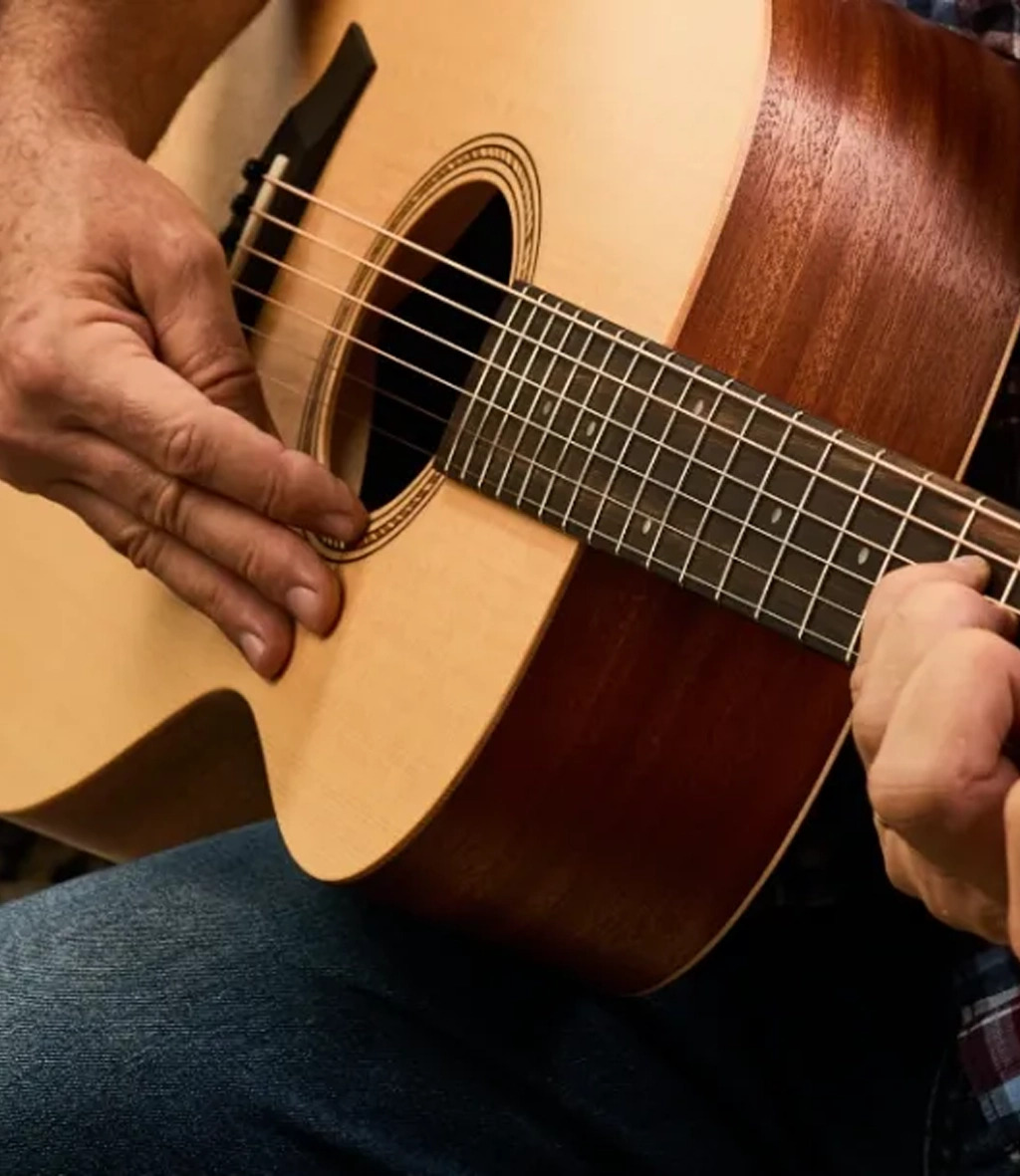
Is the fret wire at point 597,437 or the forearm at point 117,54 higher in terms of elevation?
the forearm at point 117,54

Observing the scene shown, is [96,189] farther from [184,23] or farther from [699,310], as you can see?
[699,310]

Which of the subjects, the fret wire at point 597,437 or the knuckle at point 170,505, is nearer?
the fret wire at point 597,437

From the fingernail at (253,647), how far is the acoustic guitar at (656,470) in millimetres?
19

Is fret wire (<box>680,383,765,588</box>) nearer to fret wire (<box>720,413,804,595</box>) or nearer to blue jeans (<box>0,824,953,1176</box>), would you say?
fret wire (<box>720,413,804,595</box>)

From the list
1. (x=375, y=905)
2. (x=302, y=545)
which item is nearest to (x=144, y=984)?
(x=375, y=905)

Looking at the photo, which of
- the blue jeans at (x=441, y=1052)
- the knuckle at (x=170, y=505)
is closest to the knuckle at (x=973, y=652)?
the blue jeans at (x=441, y=1052)

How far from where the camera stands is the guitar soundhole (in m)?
0.81

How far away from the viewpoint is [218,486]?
0.76 metres

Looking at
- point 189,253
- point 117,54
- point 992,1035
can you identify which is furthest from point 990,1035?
point 117,54

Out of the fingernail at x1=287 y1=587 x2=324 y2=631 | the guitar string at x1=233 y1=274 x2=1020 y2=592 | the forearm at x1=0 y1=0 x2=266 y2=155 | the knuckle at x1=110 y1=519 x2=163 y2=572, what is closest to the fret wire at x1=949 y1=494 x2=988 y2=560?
the guitar string at x1=233 y1=274 x2=1020 y2=592

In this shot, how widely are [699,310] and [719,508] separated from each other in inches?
3.7

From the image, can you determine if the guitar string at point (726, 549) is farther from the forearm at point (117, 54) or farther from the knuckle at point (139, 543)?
the forearm at point (117, 54)

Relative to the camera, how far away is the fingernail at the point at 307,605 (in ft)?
2.44

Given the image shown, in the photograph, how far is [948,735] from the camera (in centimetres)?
44
